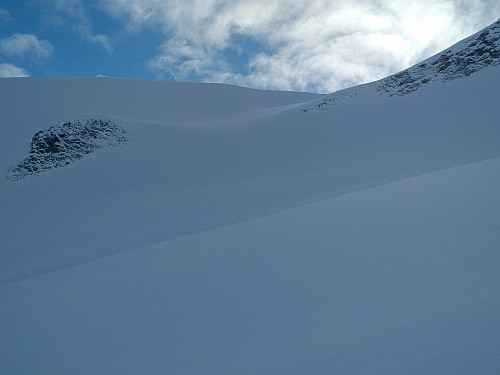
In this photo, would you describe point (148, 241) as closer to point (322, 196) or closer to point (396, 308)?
point (322, 196)

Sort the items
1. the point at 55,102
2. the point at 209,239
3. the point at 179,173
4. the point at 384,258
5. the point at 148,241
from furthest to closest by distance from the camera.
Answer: the point at 55,102 → the point at 179,173 → the point at 148,241 → the point at 209,239 → the point at 384,258

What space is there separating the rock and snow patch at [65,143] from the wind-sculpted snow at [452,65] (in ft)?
56.2

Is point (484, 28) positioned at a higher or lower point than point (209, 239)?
higher

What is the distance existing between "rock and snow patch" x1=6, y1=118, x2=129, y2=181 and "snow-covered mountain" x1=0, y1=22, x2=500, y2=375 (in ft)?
0.40

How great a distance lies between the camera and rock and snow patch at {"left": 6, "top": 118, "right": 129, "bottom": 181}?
1714 cm

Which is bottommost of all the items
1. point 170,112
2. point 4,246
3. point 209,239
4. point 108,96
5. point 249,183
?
point 209,239

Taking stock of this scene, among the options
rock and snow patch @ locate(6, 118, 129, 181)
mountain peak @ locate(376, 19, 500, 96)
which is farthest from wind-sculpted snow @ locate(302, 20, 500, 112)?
rock and snow patch @ locate(6, 118, 129, 181)

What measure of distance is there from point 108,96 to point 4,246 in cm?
2078

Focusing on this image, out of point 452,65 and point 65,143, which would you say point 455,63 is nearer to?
point 452,65

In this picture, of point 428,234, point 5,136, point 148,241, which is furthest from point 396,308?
point 5,136

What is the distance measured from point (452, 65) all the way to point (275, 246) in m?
18.5

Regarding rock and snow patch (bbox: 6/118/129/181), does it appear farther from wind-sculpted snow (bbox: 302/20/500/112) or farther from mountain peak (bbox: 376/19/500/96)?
mountain peak (bbox: 376/19/500/96)

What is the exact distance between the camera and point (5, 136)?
20.4 metres

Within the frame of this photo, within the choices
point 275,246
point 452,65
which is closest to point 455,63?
point 452,65
